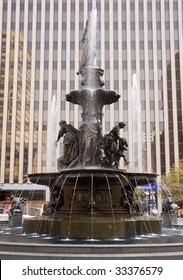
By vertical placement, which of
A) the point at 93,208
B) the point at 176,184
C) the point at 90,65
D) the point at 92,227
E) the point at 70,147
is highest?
the point at 90,65

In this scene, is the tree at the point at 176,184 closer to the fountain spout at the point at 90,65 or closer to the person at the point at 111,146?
the fountain spout at the point at 90,65

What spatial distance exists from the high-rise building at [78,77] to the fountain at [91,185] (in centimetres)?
4525

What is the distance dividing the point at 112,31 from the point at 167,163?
2544 cm

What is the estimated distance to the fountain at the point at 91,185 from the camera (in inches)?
507

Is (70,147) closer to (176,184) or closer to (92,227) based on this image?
(92,227)

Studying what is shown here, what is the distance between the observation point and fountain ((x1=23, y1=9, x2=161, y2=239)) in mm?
12875

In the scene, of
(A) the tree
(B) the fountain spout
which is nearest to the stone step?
(B) the fountain spout

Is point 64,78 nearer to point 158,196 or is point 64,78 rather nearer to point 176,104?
point 176,104

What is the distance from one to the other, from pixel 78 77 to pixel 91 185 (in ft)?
176

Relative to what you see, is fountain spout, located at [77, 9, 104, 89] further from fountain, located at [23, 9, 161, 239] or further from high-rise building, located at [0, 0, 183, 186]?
high-rise building, located at [0, 0, 183, 186]

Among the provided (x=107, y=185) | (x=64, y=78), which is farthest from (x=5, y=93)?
(x=107, y=185)

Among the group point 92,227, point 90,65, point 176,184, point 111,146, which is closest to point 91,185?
point 92,227

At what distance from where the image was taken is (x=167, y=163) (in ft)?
206

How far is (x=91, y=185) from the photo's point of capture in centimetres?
1405
